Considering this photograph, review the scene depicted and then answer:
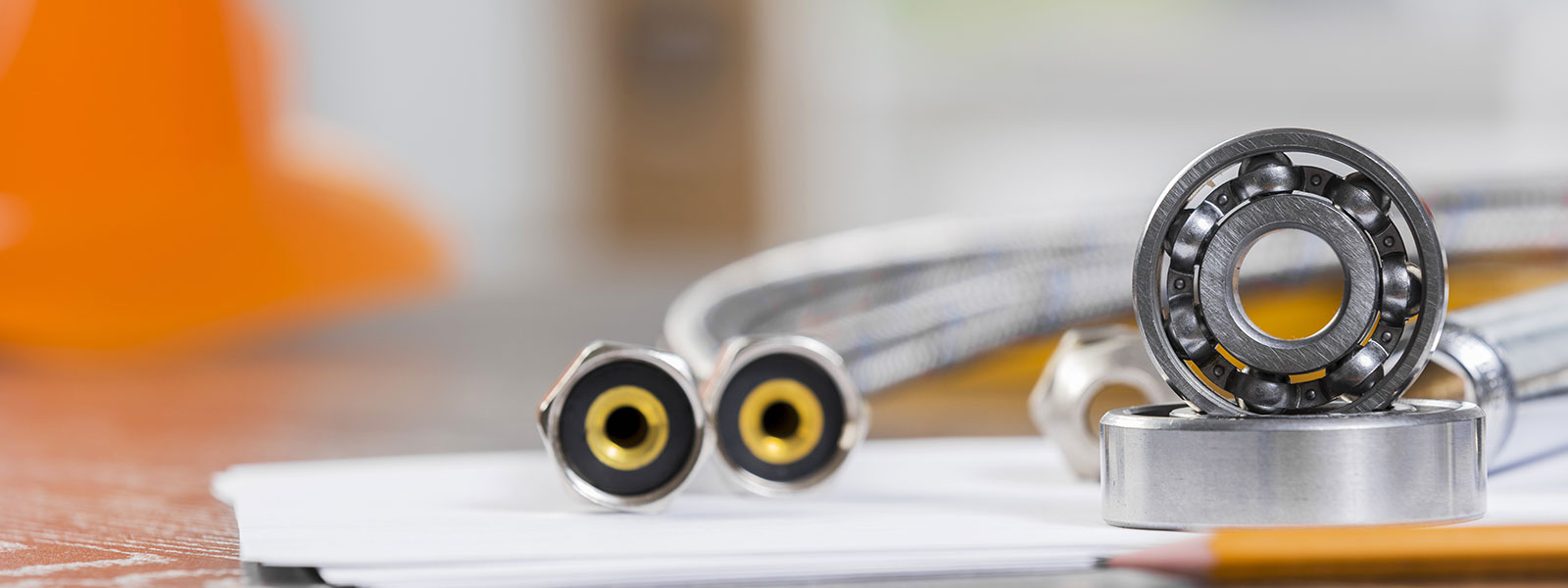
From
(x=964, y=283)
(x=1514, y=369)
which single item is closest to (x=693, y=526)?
(x=1514, y=369)

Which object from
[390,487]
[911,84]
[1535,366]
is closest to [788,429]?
[390,487]

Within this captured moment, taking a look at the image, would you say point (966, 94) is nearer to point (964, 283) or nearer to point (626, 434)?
point (964, 283)

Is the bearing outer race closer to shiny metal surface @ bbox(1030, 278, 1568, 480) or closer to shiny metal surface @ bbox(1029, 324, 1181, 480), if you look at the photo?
shiny metal surface @ bbox(1030, 278, 1568, 480)

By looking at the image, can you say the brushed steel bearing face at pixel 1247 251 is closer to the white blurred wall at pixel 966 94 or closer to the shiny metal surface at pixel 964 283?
the shiny metal surface at pixel 964 283

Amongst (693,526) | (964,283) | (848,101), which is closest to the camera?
(693,526)

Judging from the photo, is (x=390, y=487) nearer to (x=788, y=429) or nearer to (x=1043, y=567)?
(x=788, y=429)

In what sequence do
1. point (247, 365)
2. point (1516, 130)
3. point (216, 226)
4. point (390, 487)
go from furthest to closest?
point (1516, 130) < point (216, 226) < point (247, 365) < point (390, 487)

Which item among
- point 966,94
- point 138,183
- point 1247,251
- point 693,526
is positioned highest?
point 966,94
